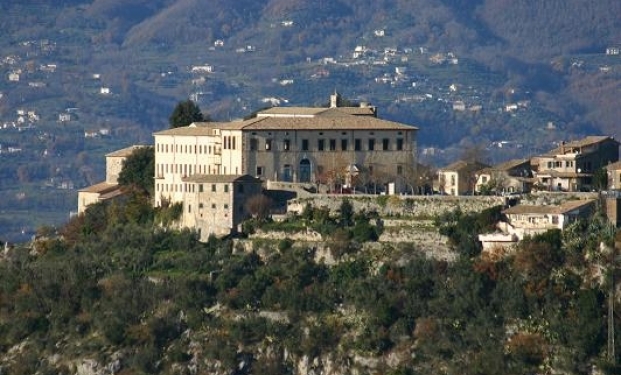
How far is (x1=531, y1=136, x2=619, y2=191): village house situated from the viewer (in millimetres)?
87125

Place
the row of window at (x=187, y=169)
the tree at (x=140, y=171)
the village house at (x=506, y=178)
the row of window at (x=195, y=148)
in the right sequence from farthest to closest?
the tree at (x=140, y=171) < the row of window at (x=187, y=169) < the row of window at (x=195, y=148) < the village house at (x=506, y=178)

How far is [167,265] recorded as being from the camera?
8462 centimetres

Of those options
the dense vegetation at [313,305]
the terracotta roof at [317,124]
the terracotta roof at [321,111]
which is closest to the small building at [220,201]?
the dense vegetation at [313,305]

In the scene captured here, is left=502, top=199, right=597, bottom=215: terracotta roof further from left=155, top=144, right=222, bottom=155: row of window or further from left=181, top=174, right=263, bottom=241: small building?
left=155, top=144, right=222, bottom=155: row of window

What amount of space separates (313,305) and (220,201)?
7.46 m

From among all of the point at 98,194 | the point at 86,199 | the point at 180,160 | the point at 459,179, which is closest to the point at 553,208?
the point at 459,179

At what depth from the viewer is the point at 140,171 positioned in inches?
3765

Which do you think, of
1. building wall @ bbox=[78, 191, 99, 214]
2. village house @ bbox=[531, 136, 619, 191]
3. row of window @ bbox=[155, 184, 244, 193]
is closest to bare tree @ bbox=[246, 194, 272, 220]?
row of window @ bbox=[155, 184, 244, 193]

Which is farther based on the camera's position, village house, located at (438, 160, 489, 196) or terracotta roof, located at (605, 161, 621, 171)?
village house, located at (438, 160, 489, 196)

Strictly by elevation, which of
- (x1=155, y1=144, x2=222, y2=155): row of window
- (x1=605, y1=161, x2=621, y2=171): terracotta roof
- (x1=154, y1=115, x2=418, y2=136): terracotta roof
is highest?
(x1=154, y1=115, x2=418, y2=136): terracotta roof

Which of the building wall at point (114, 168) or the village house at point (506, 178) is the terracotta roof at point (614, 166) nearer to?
the village house at point (506, 178)

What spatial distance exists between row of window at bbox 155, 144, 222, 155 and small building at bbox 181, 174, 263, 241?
120 inches

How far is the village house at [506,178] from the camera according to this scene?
87.1 meters

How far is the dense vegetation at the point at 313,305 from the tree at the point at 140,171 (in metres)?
7.03
